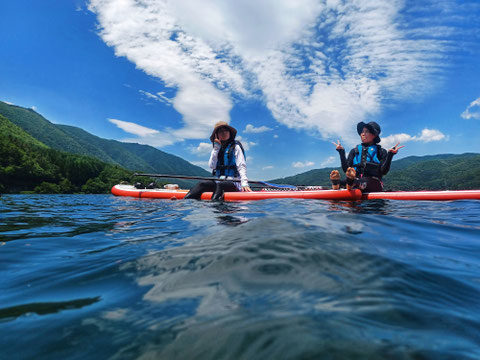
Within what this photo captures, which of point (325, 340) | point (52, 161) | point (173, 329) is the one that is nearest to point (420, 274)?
point (325, 340)

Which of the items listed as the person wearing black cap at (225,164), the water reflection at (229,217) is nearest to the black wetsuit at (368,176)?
the person wearing black cap at (225,164)

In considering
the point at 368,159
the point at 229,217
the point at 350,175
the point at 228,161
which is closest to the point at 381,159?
the point at 368,159

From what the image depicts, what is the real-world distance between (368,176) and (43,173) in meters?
71.0

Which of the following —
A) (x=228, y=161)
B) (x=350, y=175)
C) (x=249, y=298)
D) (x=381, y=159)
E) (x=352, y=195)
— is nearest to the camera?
(x=249, y=298)

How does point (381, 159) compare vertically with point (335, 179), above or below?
above

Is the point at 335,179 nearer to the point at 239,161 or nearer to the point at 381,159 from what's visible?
the point at 381,159

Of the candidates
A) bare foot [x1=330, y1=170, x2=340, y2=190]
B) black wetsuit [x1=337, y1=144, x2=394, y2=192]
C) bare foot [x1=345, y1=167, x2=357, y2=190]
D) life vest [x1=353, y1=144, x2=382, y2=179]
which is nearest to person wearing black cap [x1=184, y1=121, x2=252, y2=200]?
bare foot [x1=330, y1=170, x2=340, y2=190]

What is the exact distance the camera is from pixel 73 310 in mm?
1238

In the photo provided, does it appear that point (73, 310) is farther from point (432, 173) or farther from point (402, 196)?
point (432, 173)

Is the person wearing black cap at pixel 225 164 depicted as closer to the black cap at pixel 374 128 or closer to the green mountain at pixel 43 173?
the black cap at pixel 374 128

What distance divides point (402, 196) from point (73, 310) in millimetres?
7731

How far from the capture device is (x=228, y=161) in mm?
8070

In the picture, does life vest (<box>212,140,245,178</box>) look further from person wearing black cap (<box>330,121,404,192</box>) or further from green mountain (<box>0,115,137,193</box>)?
green mountain (<box>0,115,137,193</box>)

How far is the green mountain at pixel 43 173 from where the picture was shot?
51969 mm
